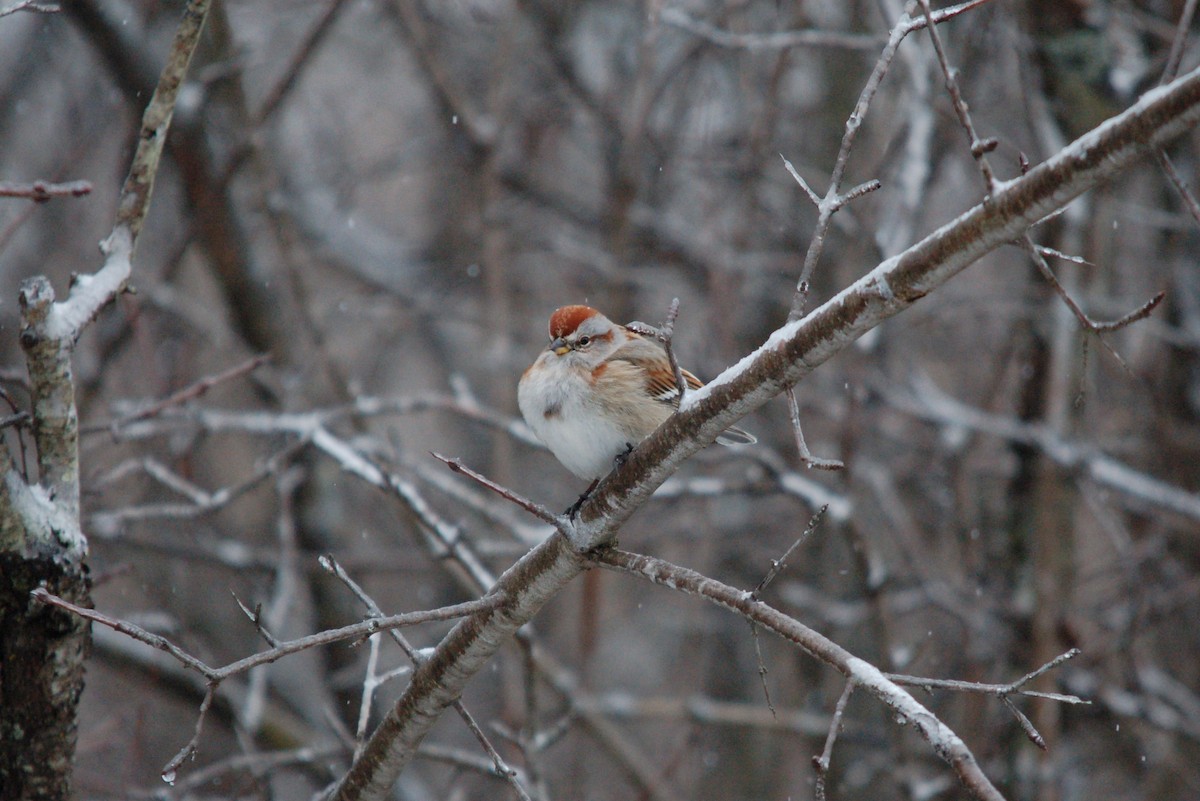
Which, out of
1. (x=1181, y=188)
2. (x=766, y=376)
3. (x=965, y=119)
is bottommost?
(x=766, y=376)

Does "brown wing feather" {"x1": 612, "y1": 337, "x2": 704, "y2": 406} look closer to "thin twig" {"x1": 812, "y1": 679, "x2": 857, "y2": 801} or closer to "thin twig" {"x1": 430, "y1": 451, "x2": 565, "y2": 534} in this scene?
"thin twig" {"x1": 430, "y1": 451, "x2": 565, "y2": 534}

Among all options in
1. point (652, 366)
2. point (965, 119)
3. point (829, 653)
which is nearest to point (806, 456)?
point (829, 653)

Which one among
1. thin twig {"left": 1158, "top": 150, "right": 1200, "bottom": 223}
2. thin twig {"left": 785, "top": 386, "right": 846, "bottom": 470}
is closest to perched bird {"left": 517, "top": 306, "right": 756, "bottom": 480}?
thin twig {"left": 785, "top": 386, "right": 846, "bottom": 470}

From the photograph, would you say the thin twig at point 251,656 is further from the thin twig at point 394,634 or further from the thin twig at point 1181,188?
the thin twig at point 1181,188

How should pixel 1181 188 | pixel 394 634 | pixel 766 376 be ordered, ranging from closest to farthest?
pixel 1181 188
pixel 766 376
pixel 394 634

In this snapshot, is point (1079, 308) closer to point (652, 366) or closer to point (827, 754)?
point (827, 754)

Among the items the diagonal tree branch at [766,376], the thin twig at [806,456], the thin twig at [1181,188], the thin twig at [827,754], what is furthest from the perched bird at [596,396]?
the thin twig at [1181,188]

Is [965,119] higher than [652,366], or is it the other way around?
[652,366]

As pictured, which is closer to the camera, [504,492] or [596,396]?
[504,492]

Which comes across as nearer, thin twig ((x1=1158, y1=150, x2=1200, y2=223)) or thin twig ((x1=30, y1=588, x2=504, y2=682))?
thin twig ((x1=1158, y1=150, x2=1200, y2=223))

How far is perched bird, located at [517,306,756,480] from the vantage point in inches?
119

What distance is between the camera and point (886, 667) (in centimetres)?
427

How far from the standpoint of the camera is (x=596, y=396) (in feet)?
10.0

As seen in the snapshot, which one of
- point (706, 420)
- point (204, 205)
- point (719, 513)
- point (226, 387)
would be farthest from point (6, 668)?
point (226, 387)
